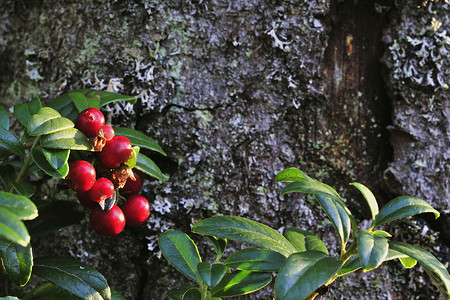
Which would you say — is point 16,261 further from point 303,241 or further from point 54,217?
point 303,241

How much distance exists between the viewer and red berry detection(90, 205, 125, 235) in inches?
43.5

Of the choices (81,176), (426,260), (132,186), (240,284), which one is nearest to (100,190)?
(81,176)

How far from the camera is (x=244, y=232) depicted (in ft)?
3.41

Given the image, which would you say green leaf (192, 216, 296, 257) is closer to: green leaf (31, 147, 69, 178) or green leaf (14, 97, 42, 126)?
green leaf (31, 147, 69, 178)

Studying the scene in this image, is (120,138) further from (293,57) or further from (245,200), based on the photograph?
(293,57)

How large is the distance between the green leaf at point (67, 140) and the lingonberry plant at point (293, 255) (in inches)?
11.6

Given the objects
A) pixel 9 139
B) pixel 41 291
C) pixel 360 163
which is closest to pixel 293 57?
pixel 360 163

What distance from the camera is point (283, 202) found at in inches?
58.9

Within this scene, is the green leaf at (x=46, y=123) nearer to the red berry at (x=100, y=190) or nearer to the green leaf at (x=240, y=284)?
the red berry at (x=100, y=190)

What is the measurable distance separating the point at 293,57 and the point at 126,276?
2.97 feet

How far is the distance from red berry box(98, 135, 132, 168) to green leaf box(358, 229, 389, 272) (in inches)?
21.3

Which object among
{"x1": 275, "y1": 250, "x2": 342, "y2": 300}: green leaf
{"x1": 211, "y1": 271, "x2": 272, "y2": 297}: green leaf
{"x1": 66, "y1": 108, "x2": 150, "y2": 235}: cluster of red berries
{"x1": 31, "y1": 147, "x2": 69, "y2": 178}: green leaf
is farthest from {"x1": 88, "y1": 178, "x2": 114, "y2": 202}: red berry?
{"x1": 275, "y1": 250, "x2": 342, "y2": 300}: green leaf

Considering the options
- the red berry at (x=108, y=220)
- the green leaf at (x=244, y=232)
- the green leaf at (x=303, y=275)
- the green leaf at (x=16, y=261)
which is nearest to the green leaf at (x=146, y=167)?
the red berry at (x=108, y=220)

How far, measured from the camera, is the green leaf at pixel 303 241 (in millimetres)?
1146
